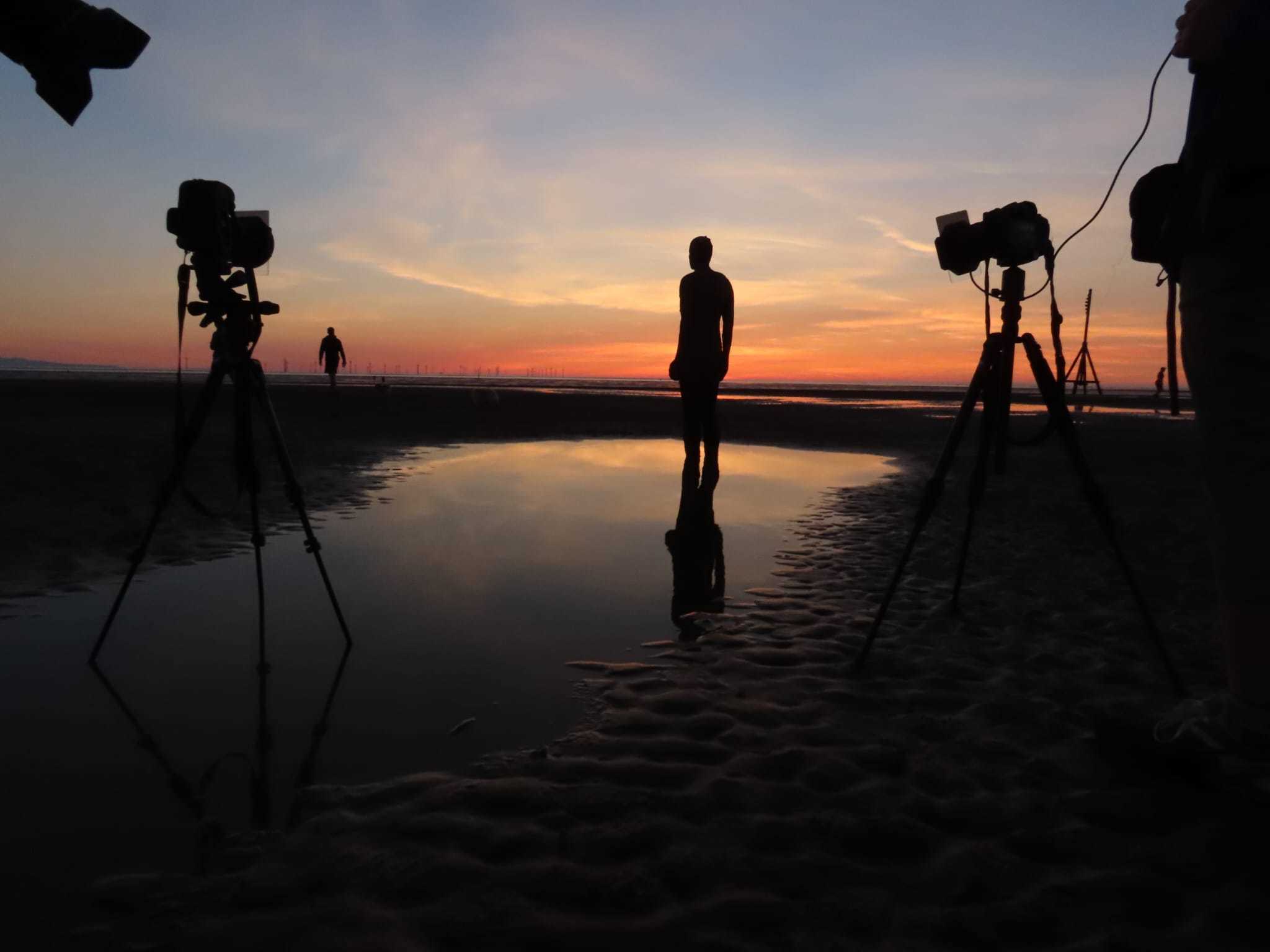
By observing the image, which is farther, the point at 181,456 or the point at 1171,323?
the point at 181,456

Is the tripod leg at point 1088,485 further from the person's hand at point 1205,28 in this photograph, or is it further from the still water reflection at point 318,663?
the still water reflection at point 318,663

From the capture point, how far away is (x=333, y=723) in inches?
126

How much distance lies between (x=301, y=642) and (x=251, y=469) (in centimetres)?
109

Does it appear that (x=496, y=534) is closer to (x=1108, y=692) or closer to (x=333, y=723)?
(x=333, y=723)

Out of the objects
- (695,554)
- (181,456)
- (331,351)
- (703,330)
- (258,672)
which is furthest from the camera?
(331,351)

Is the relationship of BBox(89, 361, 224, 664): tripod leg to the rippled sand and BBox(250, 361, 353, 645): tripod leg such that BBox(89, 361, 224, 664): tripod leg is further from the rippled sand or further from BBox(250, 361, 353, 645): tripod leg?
the rippled sand

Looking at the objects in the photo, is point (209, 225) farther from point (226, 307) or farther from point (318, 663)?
point (318, 663)

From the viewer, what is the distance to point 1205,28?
238 cm

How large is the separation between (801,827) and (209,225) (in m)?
4.14

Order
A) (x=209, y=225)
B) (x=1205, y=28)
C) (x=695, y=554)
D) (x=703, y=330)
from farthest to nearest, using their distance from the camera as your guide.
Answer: (x=703, y=330) < (x=695, y=554) < (x=209, y=225) < (x=1205, y=28)

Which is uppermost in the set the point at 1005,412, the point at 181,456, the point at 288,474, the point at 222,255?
the point at 222,255

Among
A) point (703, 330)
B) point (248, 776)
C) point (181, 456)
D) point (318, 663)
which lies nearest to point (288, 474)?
point (181, 456)

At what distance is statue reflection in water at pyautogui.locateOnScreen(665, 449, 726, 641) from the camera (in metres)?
5.01

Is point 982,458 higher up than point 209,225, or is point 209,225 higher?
point 209,225
